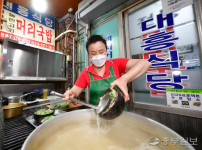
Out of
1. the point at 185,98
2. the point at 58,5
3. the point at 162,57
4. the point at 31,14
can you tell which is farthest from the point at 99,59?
the point at 31,14

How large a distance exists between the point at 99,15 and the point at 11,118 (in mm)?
2971

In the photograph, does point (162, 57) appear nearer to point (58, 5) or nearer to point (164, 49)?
point (164, 49)

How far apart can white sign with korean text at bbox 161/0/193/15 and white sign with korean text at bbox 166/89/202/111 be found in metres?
1.42

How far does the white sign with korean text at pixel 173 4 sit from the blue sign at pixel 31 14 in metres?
4.02

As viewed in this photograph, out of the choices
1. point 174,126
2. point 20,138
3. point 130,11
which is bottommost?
point 174,126

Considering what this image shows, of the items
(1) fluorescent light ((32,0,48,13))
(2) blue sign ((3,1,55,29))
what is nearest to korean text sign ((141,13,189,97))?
(1) fluorescent light ((32,0,48,13))

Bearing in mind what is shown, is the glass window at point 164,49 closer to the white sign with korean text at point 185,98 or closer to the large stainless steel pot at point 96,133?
the white sign with korean text at point 185,98

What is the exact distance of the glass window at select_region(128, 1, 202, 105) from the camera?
164 centimetres

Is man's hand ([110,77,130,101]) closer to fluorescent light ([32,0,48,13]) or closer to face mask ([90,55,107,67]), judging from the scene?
face mask ([90,55,107,67])

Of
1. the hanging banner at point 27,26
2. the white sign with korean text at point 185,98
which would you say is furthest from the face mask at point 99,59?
the hanging banner at point 27,26

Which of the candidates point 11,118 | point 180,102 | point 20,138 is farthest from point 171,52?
point 11,118

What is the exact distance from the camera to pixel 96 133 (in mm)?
859

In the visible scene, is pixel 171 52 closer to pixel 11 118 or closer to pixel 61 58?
pixel 11 118

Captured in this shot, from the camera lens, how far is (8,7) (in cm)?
311
